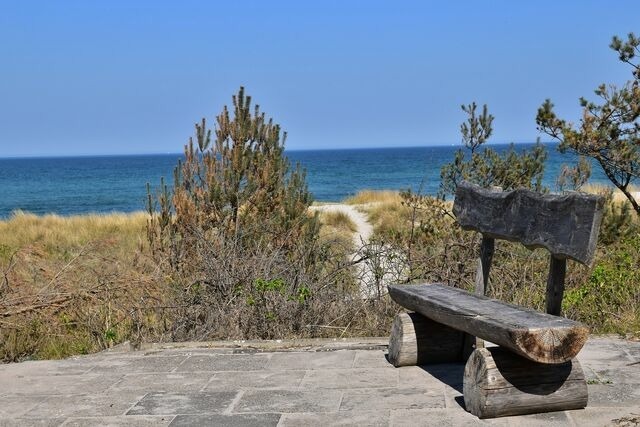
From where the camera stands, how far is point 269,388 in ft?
18.5

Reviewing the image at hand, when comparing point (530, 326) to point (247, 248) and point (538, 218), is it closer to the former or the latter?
point (538, 218)

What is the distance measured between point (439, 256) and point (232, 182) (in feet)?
11.3

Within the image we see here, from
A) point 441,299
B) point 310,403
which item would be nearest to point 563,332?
point 441,299

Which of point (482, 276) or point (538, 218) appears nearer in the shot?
point (538, 218)

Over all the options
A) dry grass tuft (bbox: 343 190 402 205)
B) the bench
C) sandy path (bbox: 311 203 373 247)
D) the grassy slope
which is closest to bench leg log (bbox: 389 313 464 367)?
the bench

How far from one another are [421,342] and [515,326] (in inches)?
64.9

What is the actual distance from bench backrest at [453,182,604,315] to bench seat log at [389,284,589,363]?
1.15 ft

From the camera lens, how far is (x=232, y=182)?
1089 cm

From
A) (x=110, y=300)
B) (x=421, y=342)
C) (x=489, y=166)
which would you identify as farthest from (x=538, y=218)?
(x=489, y=166)

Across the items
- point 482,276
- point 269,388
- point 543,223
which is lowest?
point 269,388

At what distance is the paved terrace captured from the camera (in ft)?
16.2

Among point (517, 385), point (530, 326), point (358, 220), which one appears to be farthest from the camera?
point (358, 220)

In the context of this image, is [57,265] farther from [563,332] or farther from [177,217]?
[563,332]

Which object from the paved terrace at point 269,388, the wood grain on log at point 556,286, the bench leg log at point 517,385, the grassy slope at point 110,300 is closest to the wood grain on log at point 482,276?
the paved terrace at point 269,388
